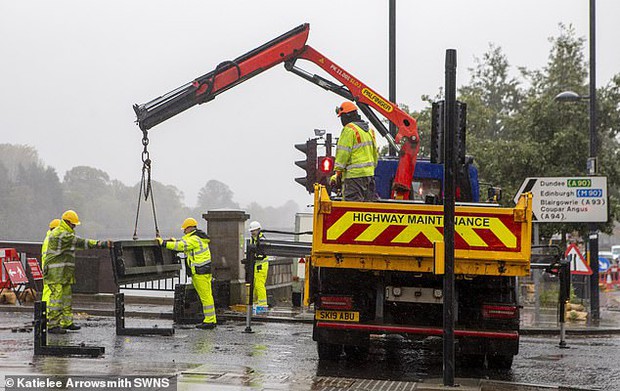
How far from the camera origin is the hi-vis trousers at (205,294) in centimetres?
1515

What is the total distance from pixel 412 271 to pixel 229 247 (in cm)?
918

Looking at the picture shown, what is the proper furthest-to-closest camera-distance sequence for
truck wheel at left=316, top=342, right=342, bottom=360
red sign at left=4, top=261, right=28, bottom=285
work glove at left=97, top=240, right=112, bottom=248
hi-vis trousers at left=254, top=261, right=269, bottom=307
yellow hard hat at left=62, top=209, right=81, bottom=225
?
red sign at left=4, top=261, right=28, bottom=285, hi-vis trousers at left=254, top=261, right=269, bottom=307, yellow hard hat at left=62, top=209, right=81, bottom=225, work glove at left=97, top=240, right=112, bottom=248, truck wheel at left=316, top=342, right=342, bottom=360

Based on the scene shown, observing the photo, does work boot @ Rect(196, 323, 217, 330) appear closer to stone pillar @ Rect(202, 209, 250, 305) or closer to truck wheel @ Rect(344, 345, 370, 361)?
stone pillar @ Rect(202, 209, 250, 305)

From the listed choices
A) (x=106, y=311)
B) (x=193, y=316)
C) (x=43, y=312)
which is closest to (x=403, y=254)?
(x=43, y=312)

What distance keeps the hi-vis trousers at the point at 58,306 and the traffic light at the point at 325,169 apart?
4645 millimetres

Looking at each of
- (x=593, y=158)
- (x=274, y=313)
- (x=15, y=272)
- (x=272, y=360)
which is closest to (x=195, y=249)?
(x=274, y=313)

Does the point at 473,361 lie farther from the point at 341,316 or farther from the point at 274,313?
the point at 274,313

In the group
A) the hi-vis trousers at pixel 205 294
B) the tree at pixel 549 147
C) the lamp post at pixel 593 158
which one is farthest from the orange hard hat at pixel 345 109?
→ the tree at pixel 549 147

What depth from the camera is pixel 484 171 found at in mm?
29188

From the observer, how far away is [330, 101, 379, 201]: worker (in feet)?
36.5

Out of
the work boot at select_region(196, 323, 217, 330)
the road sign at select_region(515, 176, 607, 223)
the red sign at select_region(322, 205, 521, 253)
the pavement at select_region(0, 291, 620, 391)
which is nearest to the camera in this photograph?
the red sign at select_region(322, 205, 521, 253)

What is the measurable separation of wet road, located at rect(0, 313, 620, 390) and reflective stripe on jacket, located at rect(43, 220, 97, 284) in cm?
89

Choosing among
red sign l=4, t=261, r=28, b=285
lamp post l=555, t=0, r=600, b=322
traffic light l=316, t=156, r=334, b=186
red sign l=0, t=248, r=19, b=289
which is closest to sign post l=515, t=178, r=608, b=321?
lamp post l=555, t=0, r=600, b=322

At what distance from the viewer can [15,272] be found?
18891mm
